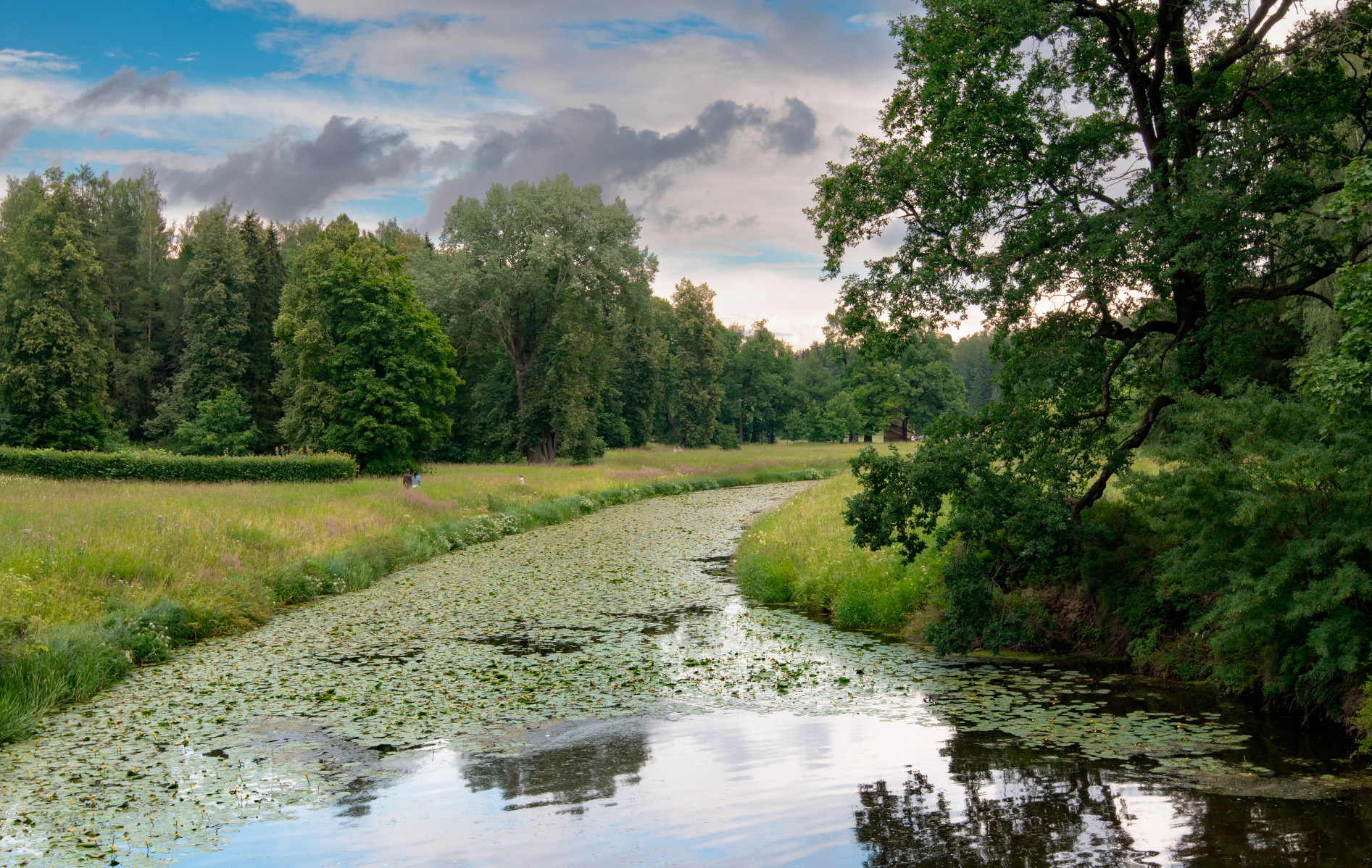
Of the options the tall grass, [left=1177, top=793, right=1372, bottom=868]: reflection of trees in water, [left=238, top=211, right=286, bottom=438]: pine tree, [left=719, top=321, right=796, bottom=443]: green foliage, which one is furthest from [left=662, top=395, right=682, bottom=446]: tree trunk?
[left=1177, top=793, right=1372, bottom=868]: reflection of trees in water

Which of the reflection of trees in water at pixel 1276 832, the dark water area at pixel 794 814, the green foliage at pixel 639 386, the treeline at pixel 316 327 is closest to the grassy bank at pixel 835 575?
the dark water area at pixel 794 814

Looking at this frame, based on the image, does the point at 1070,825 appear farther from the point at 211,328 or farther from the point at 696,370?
the point at 696,370

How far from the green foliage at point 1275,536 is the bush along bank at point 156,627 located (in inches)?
490

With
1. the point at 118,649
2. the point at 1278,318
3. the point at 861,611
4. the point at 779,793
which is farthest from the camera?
the point at 1278,318

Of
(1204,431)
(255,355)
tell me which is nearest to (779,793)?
(1204,431)

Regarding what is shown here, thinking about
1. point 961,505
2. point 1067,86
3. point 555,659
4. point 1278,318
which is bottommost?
point 555,659

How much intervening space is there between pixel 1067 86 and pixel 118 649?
15.0m

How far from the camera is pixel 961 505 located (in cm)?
1144

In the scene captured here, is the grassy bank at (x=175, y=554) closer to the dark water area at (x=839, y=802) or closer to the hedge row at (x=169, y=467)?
the hedge row at (x=169, y=467)

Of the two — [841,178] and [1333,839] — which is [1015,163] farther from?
[1333,839]

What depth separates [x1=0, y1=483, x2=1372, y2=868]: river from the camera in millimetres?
6004

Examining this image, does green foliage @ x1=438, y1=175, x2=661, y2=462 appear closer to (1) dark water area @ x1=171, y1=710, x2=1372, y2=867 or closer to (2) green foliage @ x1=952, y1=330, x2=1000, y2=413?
(1) dark water area @ x1=171, y1=710, x2=1372, y2=867

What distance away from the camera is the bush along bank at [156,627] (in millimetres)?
9312

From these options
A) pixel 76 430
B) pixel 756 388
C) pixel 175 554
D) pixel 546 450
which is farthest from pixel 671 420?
pixel 175 554
